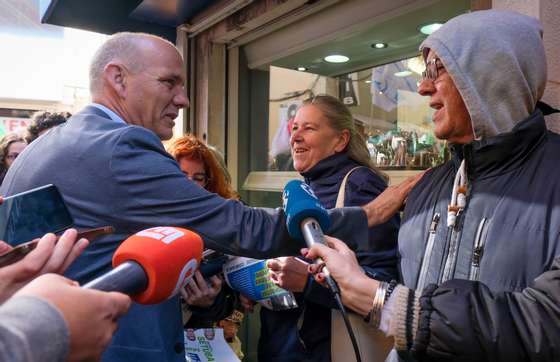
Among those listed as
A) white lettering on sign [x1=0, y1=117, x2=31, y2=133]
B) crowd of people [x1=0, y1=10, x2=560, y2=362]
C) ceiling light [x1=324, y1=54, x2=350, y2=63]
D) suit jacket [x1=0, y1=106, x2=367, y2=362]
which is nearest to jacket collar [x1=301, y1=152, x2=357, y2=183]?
crowd of people [x1=0, y1=10, x2=560, y2=362]

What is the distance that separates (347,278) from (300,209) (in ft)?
0.69

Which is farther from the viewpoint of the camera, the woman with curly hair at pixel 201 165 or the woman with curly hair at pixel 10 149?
the woman with curly hair at pixel 10 149

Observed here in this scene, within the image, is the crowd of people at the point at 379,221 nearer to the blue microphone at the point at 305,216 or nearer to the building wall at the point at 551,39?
the blue microphone at the point at 305,216

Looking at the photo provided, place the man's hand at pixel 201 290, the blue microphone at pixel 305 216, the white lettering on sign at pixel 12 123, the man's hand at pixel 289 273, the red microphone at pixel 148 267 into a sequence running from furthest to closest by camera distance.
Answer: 1. the white lettering on sign at pixel 12 123
2. the man's hand at pixel 201 290
3. the man's hand at pixel 289 273
4. the blue microphone at pixel 305 216
5. the red microphone at pixel 148 267

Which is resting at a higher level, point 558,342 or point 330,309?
point 558,342

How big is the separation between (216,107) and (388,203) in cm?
239

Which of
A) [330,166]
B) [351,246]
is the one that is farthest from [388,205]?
[330,166]

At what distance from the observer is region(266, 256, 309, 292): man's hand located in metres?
1.82

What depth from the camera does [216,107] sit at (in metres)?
3.92

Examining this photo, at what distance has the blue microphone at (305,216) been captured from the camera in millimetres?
1274

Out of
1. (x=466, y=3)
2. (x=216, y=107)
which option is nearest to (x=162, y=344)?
(x=466, y=3)

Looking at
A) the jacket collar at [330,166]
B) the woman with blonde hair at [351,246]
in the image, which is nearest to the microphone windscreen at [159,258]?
the woman with blonde hair at [351,246]

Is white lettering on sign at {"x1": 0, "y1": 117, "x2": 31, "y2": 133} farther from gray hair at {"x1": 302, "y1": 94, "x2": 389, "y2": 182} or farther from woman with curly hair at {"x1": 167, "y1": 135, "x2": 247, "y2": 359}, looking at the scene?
gray hair at {"x1": 302, "y1": 94, "x2": 389, "y2": 182}

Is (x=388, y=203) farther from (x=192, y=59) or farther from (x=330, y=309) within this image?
(x=192, y=59)
